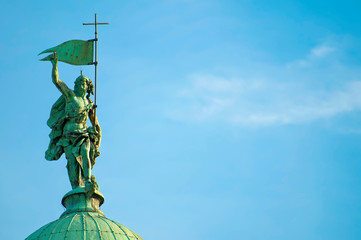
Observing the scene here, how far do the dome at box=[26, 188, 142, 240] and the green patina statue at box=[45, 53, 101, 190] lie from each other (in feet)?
4.97

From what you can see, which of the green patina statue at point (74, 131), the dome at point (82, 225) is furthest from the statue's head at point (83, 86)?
the dome at point (82, 225)

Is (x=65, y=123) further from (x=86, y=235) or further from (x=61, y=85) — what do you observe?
(x=86, y=235)

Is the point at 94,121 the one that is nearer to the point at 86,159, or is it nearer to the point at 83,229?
the point at 86,159

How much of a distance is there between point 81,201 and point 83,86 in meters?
5.85

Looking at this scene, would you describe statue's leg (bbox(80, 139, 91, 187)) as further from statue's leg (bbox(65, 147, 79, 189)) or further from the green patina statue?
statue's leg (bbox(65, 147, 79, 189))

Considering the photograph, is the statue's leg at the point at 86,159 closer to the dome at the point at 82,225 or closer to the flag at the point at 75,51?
the dome at the point at 82,225

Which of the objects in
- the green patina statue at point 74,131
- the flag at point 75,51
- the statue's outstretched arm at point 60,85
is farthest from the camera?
the flag at point 75,51

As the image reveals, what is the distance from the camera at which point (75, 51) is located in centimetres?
4806

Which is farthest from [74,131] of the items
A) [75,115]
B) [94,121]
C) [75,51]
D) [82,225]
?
[82,225]

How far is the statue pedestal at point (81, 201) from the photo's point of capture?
42.7 metres

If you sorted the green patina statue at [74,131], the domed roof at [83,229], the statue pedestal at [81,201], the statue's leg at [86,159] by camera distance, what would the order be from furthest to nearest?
the green patina statue at [74,131], the statue's leg at [86,159], the statue pedestal at [81,201], the domed roof at [83,229]

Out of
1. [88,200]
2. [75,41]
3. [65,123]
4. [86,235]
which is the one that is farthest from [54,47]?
[86,235]

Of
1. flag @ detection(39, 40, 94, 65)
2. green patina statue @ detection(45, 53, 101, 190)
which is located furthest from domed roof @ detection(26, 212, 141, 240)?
flag @ detection(39, 40, 94, 65)

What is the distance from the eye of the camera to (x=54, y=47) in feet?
156
